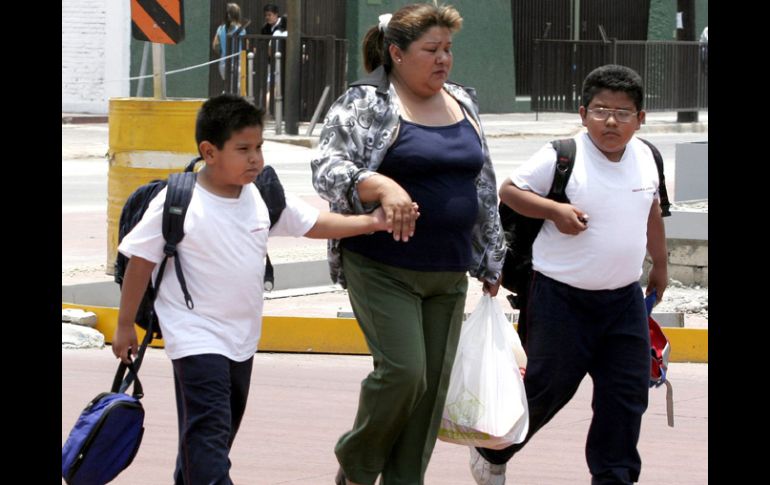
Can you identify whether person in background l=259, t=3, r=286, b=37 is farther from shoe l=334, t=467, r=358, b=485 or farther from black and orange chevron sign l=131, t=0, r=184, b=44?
shoe l=334, t=467, r=358, b=485

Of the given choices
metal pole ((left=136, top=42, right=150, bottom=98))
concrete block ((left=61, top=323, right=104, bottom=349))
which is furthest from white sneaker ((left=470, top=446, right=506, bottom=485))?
metal pole ((left=136, top=42, right=150, bottom=98))

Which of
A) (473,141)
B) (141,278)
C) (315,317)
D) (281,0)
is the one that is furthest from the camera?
(281,0)

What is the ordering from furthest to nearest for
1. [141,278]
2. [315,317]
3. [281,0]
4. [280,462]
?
[281,0] → [315,317] → [280,462] → [141,278]

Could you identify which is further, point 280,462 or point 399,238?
point 280,462

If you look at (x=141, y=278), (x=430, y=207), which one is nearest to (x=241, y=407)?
(x=141, y=278)

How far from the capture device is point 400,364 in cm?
517

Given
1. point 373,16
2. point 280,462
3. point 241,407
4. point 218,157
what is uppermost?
point 373,16

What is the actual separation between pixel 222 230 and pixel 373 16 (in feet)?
77.9

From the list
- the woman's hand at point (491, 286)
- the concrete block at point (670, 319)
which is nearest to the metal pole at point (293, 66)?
the concrete block at point (670, 319)

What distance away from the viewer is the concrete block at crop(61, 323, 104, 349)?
8.82 meters

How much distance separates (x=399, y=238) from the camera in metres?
5.01

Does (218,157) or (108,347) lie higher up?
(218,157)

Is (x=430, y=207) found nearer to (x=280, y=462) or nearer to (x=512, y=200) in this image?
(x=512, y=200)

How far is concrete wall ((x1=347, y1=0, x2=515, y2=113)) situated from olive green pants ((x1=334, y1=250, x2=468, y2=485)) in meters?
23.8
